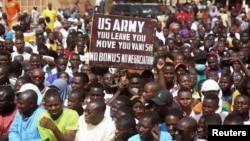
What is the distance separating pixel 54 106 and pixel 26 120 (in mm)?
349

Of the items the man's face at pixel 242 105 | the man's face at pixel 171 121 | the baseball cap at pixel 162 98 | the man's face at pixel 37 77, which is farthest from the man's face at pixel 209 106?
the man's face at pixel 37 77

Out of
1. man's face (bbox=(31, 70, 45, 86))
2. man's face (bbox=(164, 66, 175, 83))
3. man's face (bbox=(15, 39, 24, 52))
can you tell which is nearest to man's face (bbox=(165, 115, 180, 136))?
man's face (bbox=(164, 66, 175, 83))

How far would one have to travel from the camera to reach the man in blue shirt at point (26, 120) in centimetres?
A: 578

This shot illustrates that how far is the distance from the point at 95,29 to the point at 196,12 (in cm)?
1515

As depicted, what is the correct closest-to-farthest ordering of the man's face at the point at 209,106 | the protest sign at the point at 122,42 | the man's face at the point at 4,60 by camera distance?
the man's face at the point at 209,106 < the protest sign at the point at 122,42 < the man's face at the point at 4,60

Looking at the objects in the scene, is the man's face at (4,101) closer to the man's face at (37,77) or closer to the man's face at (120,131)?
the man's face at (120,131)

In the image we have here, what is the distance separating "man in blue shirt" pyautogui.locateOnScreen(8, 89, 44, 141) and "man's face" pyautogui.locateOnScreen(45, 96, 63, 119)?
0.19 meters

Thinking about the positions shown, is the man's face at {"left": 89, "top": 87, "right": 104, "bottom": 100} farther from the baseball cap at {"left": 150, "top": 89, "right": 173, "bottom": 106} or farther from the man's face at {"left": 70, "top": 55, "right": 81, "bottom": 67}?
the man's face at {"left": 70, "top": 55, "right": 81, "bottom": 67}

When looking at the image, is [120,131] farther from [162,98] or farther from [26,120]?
[26,120]

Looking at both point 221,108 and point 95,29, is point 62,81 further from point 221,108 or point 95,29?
point 221,108

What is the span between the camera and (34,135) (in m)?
5.78

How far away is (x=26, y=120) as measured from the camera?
19.1 feet

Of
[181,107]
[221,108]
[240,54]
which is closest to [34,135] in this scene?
[181,107]

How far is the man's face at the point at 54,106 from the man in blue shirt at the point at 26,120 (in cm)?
19
